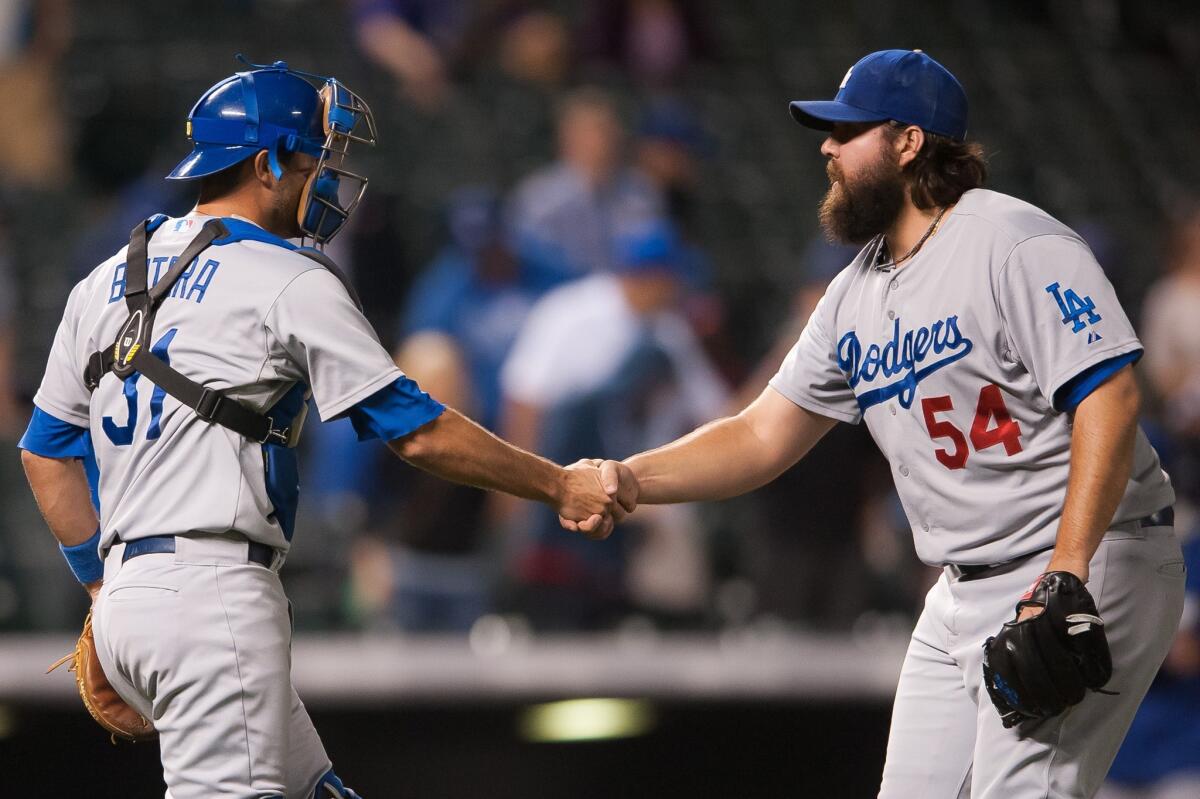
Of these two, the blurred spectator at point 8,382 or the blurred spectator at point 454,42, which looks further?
the blurred spectator at point 454,42

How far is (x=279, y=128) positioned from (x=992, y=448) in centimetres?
165

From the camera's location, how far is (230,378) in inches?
119

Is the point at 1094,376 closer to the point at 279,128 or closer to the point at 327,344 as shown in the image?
the point at 327,344

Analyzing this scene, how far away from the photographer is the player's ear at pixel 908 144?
336cm

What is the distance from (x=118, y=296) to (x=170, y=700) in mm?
844

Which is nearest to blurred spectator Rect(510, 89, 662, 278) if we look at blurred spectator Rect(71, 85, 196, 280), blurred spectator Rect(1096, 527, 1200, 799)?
blurred spectator Rect(71, 85, 196, 280)

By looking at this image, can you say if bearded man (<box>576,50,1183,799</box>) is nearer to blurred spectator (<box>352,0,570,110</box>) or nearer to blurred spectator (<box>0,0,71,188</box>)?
blurred spectator (<box>352,0,570,110</box>)

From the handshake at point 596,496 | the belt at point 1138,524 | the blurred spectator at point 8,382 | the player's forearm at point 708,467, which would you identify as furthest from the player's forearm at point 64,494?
the blurred spectator at point 8,382

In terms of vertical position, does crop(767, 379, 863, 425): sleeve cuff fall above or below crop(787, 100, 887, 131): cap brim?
below

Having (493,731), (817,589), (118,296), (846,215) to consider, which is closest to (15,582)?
(493,731)

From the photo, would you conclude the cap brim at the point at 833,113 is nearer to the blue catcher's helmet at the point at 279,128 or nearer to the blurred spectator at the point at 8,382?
the blue catcher's helmet at the point at 279,128

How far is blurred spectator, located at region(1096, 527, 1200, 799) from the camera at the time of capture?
559 cm

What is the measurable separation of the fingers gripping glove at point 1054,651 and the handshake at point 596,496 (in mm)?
1116

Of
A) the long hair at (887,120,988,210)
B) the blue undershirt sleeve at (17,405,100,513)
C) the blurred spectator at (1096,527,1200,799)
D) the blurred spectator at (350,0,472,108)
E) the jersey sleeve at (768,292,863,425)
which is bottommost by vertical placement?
the blurred spectator at (1096,527,1200,799)
